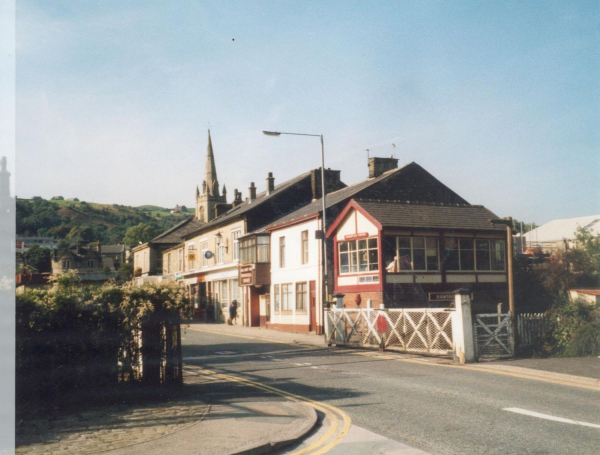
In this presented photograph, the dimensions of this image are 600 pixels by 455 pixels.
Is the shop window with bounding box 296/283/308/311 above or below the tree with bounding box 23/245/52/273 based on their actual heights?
below

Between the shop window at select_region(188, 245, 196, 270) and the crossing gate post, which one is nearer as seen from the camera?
the crossing gate post

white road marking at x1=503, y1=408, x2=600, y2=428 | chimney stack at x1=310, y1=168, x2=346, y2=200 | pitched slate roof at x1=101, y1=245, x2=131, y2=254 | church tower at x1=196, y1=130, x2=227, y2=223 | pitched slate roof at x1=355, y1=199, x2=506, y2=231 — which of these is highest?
church tower at x1=196, y1=130, x2=227, y2=223

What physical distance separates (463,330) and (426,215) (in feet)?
38.5

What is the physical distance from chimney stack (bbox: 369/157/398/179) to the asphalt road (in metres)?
20.3

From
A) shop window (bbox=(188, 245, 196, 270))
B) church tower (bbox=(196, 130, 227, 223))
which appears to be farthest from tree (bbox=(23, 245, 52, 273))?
church tower (bbox=(196, 130, 227, 223))

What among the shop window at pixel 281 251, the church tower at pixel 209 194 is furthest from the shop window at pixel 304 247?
the church tower at pixel 209 194

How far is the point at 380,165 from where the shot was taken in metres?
36.7

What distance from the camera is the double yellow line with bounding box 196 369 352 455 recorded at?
719cm

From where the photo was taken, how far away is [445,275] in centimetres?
2720

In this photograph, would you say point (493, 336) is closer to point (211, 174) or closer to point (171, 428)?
point (171, 428)

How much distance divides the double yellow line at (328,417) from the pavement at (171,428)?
30 centimetres

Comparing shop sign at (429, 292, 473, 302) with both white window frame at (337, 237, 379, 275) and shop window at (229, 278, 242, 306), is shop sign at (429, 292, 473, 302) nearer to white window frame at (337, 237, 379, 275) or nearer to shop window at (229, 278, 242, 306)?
white window frame at (337, 237, 379, 275)

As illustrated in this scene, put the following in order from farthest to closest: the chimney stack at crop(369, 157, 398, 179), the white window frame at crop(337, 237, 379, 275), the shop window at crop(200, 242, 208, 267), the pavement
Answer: the shop window at crop(200, 242, 208, 267)
the chimney stack at crop(369, 157, 398, 179)
the white window frame at crop(337, 237, 379, 275)
the pavement

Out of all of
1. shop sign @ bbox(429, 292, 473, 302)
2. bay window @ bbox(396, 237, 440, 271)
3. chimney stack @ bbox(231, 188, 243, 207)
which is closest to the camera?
bay window @ bbox(396, 237, 440, 271)
